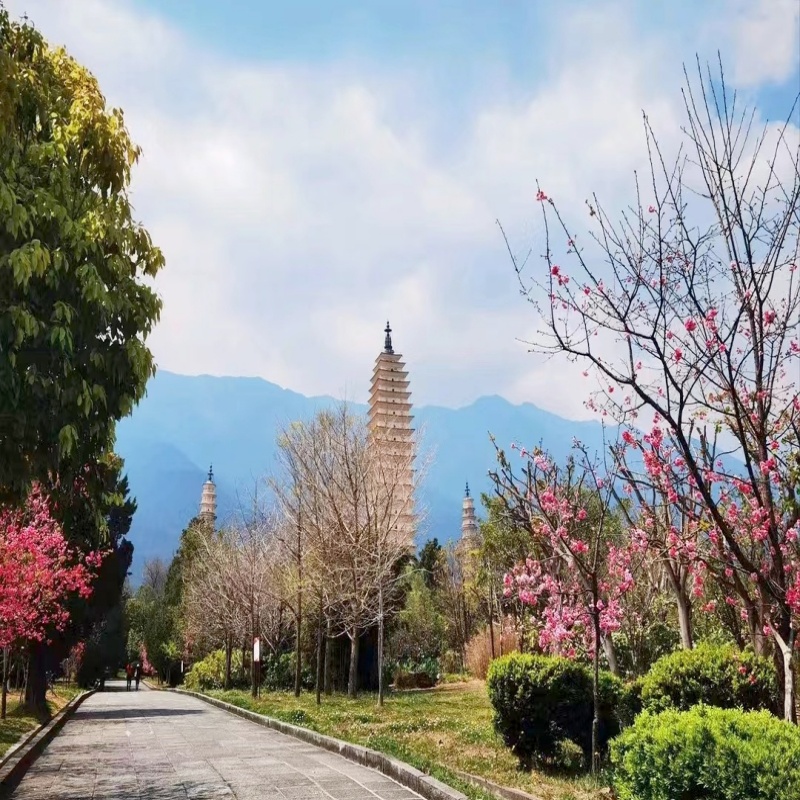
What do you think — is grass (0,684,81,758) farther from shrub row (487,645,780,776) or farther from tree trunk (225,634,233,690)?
tree trunk (225,634,233,690)

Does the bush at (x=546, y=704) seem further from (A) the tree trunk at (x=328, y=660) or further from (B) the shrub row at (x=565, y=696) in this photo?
(A) the tree trunk at (x=328, y=660)

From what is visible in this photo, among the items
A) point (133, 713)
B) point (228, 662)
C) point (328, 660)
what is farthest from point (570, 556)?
point (228, 662)

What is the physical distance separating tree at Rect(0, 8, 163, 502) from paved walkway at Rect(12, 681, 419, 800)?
4.14 m

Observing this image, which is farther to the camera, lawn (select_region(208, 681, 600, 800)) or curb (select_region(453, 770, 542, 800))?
lawn (select_region(208, 681, 600, 800))

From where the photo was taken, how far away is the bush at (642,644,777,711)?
8.50 metres

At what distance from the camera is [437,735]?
1374cm

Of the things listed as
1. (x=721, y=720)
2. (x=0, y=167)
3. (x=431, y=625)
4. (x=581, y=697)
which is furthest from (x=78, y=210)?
(x=431, y=625)

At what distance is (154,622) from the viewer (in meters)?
67.3

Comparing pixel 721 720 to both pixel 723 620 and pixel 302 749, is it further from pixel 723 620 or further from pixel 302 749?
pixel 723 620

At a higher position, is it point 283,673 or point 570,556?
point 570,556

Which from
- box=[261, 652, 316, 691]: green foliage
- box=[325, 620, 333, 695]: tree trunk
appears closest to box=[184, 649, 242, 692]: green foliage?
box=[261, 652, 316, 691]: green foliage

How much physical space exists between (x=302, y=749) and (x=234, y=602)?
2392 centimetres

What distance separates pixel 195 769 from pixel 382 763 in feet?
8.69

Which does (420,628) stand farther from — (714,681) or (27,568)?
(714,681)
